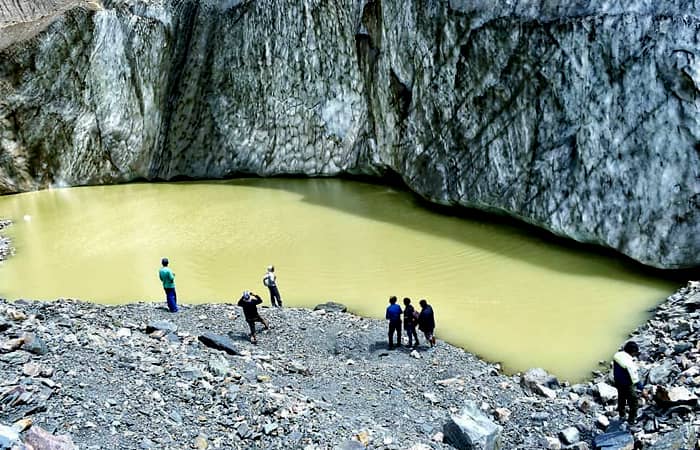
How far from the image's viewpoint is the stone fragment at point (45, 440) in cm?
625

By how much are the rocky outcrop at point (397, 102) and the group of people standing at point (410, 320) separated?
21.9ft

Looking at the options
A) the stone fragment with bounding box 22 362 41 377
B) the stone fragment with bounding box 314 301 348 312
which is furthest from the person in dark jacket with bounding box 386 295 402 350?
the stone fragment with bounding box 22 362 41 377

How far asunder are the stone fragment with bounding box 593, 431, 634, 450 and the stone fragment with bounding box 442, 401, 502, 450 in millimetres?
1200

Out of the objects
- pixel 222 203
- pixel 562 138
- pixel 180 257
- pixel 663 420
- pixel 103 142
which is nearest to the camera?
pixel 663 420

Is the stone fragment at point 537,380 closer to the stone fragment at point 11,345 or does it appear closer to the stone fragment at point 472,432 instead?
the stone fragment at point 472,432

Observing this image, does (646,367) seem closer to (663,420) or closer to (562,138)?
(663,420)

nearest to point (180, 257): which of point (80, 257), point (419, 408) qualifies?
point (80, 257)

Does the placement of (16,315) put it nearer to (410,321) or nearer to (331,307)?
(331,307)

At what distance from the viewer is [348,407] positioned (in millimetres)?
8734

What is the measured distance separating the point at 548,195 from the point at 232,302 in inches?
361

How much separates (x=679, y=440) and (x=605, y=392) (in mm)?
1969

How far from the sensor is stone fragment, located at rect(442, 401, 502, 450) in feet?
24.9

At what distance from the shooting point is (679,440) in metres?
6.90

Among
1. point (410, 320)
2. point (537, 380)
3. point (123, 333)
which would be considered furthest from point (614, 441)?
point (123, 333)
